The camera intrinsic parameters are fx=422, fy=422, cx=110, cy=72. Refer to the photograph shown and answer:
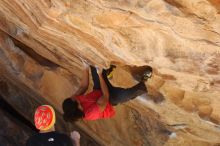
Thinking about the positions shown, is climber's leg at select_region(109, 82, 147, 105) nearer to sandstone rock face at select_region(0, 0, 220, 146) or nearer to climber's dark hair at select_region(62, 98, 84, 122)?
sandstone rock face at select_region(0, 0, 220, 146)

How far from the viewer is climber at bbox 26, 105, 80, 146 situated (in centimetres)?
346

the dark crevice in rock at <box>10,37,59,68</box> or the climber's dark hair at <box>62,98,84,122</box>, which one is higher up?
the climber's dark hair at <box>62,98,84,122</box>

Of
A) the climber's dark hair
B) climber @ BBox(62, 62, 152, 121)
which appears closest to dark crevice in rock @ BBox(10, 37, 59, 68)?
climber @ BBox(62, 62, 152, 121)

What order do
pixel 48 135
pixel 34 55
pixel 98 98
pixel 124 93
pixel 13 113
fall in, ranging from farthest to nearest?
pixel 13 113 → pixel 34 55 → pixel 124 93 → pixel 98 98 → pixel 48 135

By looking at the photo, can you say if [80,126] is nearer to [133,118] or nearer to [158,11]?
[133,118]

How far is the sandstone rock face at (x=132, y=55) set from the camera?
3086 millimetres

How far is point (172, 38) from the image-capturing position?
3.25 metres

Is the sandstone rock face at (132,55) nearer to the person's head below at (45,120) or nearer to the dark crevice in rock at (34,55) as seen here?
the dark crevice in rock at (34,55)

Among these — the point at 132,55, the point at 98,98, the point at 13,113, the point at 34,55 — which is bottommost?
the point at 13,113

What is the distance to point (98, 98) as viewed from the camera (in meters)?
3.98

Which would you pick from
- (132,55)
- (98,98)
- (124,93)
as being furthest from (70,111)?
(132,55)

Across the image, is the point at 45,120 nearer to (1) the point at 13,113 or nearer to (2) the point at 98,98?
(2) the point at 98,98

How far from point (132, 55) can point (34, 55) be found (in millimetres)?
2502

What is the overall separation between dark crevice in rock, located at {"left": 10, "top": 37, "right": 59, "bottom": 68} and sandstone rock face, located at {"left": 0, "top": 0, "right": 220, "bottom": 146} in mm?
14
